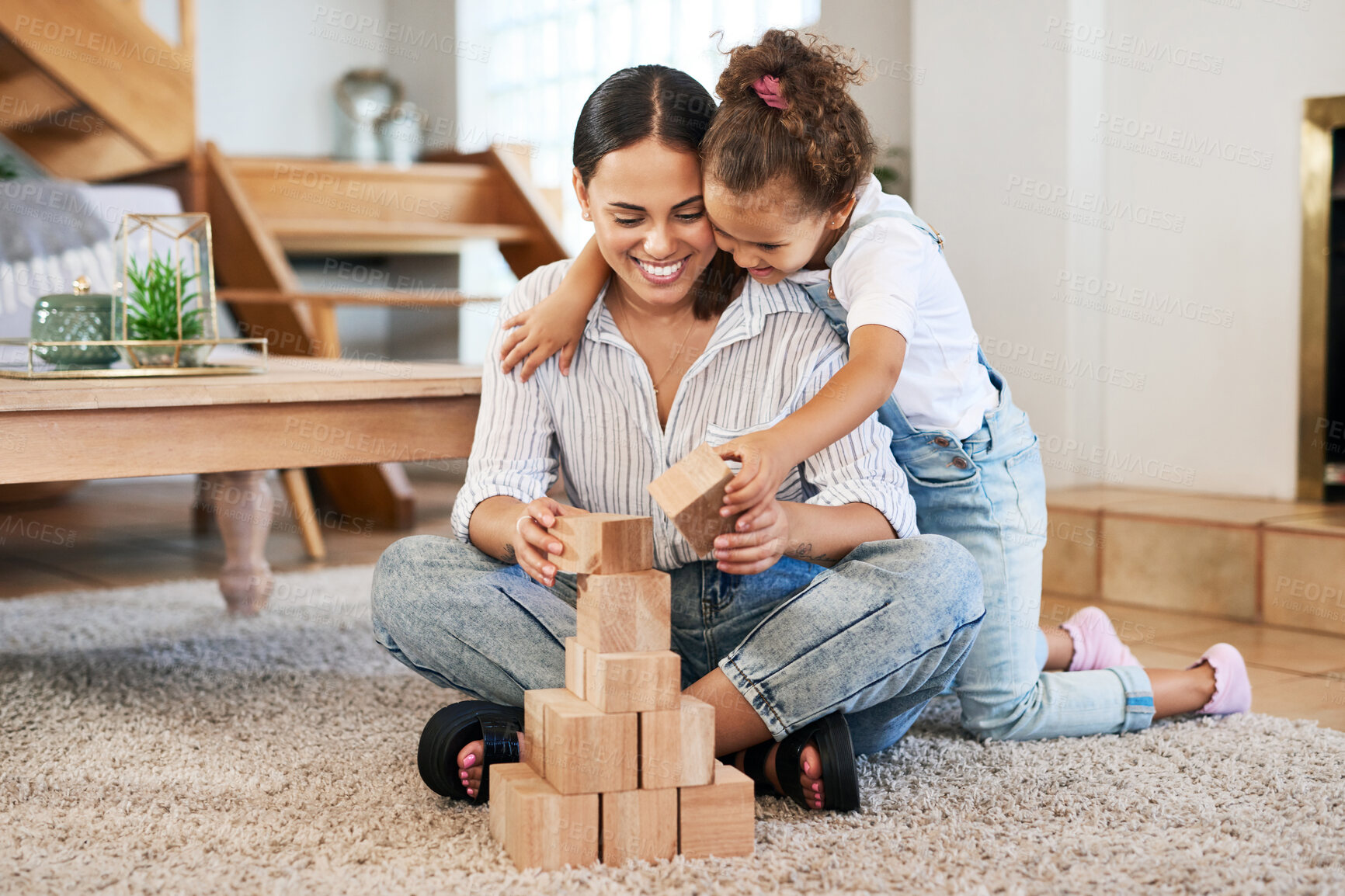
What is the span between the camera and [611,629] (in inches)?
41.5

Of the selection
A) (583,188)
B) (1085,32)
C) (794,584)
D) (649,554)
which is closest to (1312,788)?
(794,584)

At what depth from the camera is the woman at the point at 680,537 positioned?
1176 millimetres

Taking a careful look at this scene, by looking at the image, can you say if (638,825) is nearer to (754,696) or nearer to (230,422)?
(754,696)

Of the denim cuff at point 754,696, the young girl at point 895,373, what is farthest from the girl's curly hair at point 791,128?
the denim cuff at point 754,696

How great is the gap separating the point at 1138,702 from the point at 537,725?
0.78 meters

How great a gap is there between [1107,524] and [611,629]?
5.62 ft

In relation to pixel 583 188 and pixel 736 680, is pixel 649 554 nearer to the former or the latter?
pixel 736 680

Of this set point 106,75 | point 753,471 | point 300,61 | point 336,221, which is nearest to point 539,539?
point 753,471

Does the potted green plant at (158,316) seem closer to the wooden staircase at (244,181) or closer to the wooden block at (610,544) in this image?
the wooden block at (610,544)

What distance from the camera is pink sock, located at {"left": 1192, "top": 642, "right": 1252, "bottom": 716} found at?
5.10 feet

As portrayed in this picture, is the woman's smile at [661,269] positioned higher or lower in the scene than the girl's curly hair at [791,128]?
lower

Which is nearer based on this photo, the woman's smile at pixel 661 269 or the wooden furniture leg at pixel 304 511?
the woman's smile at pixel 661 269

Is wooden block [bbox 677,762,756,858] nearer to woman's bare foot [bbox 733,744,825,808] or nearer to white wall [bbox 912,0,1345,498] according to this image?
woman's bare foot [bbox 733,744,825,808]

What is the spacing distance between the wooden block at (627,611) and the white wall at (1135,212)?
191cm
